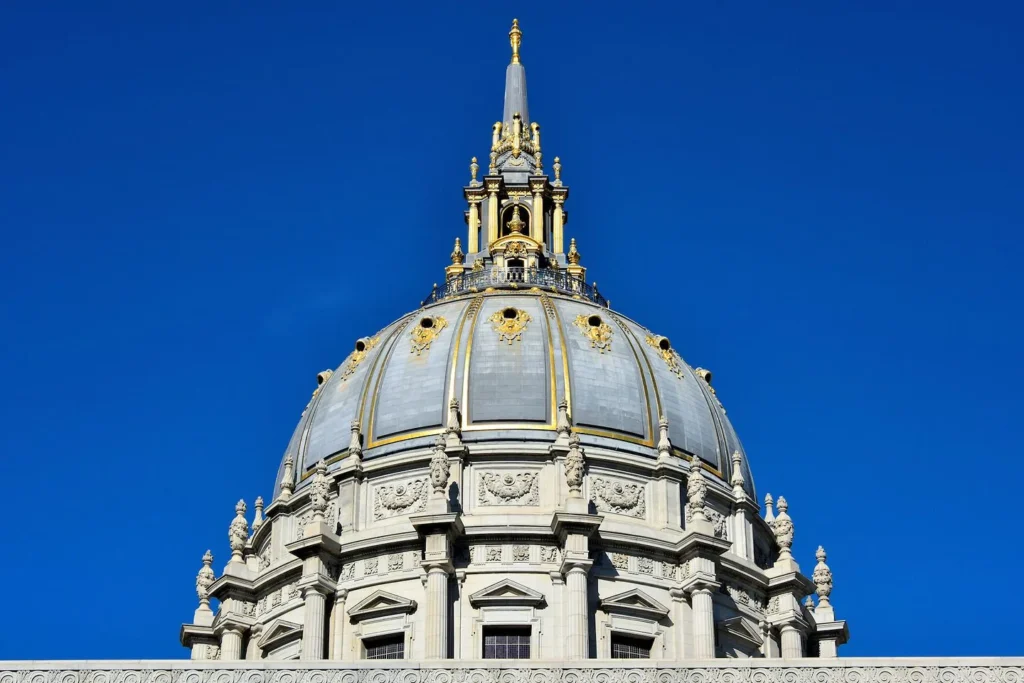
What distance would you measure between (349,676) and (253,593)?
27.4 meters

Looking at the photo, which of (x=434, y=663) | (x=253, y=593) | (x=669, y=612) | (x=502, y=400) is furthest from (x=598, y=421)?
(x=434, y=663)

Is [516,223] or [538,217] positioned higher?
[538,217]

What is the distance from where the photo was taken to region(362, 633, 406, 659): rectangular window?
7938 centimetres

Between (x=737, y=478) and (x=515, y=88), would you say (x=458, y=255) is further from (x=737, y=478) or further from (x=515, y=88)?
(x=737, y=478)

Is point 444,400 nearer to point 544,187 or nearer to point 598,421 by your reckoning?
point 598,421

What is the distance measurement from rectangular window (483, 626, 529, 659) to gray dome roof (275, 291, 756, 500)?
30.7ft

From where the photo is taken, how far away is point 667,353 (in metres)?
92.9

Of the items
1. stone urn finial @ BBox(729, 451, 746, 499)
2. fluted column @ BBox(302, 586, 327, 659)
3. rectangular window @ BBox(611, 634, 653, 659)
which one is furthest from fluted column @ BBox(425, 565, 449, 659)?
stone urn finial @ BBox(729, 451, 746, 499)

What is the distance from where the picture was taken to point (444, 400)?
87375 mm

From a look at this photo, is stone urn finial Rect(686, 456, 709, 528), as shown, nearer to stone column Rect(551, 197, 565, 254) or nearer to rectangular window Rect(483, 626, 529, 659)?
rectangular window Rect(483, 626, 529, 659)

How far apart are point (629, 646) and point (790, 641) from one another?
7.63 meters

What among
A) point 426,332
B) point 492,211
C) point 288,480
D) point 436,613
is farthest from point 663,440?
point 492,211

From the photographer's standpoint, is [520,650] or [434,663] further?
[520,650]

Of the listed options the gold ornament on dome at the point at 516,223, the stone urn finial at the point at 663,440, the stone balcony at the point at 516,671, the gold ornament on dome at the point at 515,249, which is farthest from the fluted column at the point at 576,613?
the gold ornament on dome at the point at 516,223
